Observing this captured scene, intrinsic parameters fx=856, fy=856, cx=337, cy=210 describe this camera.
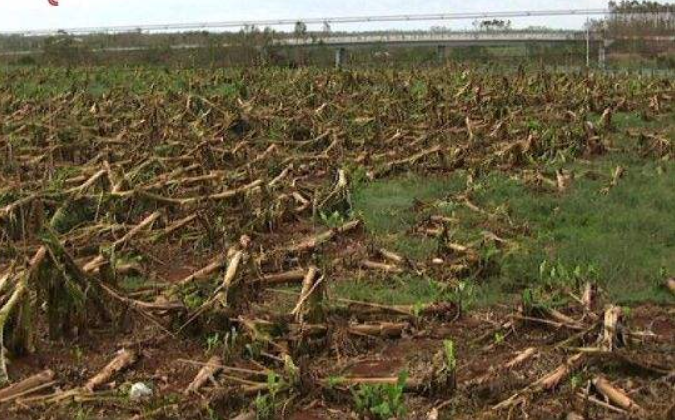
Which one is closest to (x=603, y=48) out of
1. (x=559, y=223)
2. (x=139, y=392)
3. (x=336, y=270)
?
(x=559, y=223)

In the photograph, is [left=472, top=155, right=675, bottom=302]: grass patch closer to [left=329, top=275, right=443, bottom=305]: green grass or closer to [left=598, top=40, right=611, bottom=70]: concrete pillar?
[left=329, top=275, right=443, bottom=305]: green grass

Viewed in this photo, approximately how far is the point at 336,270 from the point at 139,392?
8.51 feet

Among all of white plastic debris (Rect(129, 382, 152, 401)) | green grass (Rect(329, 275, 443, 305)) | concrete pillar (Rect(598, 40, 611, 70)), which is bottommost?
green grass (Rect(329, 275, 443, 305))

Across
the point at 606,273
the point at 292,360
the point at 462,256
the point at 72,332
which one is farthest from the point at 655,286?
the point at 72,332

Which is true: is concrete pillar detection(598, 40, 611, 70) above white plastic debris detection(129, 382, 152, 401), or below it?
above

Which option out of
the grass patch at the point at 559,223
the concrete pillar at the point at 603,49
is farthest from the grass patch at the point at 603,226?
the concrete pillar at the point at 603,49

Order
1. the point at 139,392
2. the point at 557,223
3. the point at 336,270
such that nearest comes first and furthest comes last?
the point at 139,392
the point at 336,270
the point at 557,223

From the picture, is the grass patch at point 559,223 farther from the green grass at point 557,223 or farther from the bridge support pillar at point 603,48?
the bridge support pillar at point 603,48

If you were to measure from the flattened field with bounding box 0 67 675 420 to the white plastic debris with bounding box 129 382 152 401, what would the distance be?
0.01 m

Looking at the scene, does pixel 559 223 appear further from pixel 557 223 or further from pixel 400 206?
pixel 400 206

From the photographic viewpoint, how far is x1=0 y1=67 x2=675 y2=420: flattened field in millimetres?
4230

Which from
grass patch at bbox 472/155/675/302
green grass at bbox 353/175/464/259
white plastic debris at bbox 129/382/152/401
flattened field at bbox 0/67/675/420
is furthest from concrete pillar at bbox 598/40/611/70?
Result: white plastic debris at bbox 129/382/152/401

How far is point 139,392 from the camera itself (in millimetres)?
4254

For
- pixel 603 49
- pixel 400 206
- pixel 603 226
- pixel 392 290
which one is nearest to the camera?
pixel 392 290
